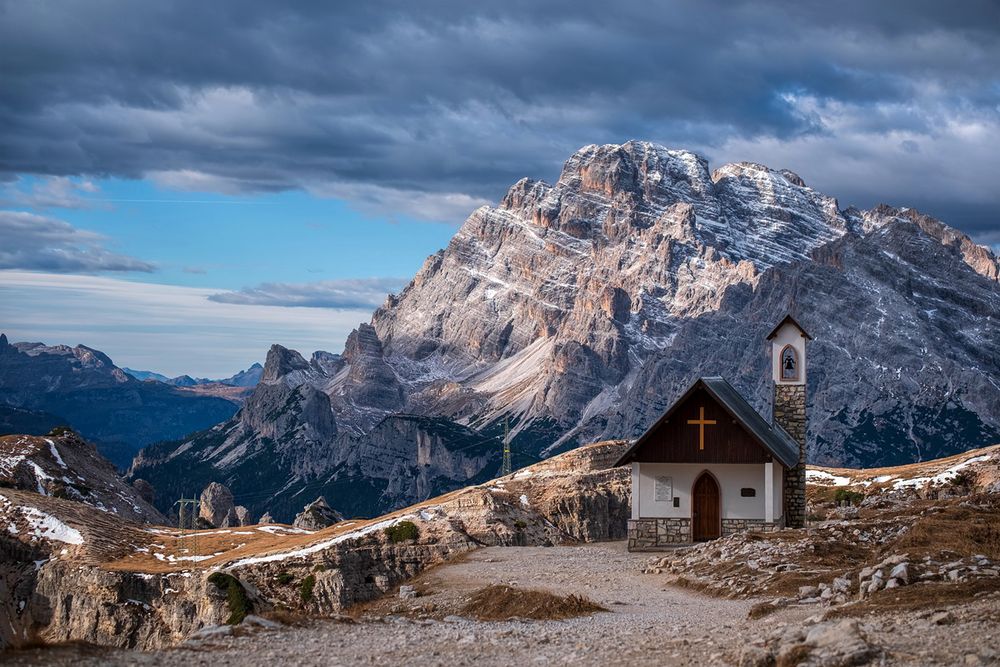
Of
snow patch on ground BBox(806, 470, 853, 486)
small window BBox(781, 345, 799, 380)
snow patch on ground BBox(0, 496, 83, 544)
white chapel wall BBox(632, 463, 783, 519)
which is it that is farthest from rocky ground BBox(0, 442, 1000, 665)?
small window BBox(781, 345, 799, 380)

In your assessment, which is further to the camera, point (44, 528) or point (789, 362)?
point (44, 528)

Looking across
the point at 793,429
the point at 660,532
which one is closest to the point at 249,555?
the point at 660,532

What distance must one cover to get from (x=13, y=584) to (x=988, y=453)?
55.9m

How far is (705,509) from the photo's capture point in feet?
174

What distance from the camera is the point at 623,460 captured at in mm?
52750

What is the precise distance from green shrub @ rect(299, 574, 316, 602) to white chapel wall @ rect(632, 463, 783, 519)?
14004mm

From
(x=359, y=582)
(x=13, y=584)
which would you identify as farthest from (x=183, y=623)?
(x=13, y=584)

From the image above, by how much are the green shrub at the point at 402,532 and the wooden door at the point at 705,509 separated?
40.1 feet

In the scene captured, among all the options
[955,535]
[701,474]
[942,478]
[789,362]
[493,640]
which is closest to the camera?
[493,640]

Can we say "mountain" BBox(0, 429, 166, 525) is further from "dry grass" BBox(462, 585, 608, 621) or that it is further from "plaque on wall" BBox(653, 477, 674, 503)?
"dry grass" BBox(462, 585, 608, 621)

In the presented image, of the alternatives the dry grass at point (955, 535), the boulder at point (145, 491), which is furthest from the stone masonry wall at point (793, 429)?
the boulder at point (145, 491)

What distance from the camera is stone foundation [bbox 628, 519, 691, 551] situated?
173ft

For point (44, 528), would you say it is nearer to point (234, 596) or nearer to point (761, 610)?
point (234, 596)

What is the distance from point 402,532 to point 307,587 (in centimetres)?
490
